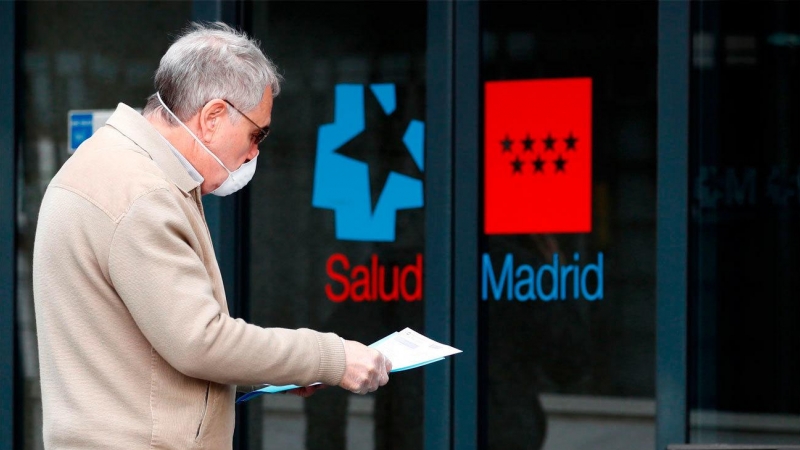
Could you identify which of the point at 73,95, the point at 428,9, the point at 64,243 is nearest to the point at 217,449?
the point at 64,243

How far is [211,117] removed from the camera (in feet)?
7.44

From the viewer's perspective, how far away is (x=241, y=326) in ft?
6.92

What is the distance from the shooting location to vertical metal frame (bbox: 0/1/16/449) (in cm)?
509

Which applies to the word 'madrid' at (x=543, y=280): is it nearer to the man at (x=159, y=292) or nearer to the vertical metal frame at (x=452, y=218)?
the vertical metal frame at (x=452, y=218)

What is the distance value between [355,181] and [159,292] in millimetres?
2888

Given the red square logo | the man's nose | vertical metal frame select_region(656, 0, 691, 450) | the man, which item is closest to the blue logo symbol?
the red square logo

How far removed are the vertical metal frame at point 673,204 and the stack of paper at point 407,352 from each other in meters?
1.94

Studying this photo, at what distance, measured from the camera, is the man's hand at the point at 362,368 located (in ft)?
7.29

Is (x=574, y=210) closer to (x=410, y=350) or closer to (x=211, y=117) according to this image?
(x=410, y=350)

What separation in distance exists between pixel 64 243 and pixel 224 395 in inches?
17.5

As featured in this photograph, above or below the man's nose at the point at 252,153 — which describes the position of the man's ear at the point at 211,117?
above

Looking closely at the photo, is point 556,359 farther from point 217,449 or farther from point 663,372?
point 217,449

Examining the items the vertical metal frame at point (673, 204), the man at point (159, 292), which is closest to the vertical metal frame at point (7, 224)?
the vertical metal frame at point (673, 204)

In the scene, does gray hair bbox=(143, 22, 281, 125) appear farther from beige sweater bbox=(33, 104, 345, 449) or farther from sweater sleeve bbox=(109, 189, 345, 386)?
sweater sleeve bbox=(109, 189, 345, 386)
